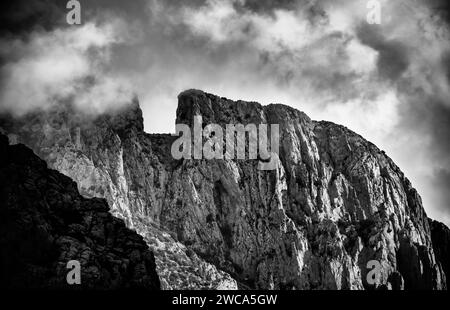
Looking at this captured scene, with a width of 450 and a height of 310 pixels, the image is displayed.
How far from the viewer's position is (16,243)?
19138cm
